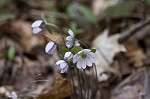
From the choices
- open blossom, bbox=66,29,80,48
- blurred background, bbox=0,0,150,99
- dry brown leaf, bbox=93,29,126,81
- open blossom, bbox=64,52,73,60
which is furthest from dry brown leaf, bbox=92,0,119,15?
open blossom, bbox=64,52,73,60

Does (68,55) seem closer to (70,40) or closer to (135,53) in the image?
(70,40)

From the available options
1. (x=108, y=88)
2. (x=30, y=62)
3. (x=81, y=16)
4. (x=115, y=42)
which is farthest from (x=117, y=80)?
(x=81, y=16)

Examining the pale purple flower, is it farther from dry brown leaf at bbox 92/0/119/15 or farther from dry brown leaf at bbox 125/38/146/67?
dry brown leaf at bbox 92/0/119/15

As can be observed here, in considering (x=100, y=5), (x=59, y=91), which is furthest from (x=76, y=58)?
(x=100, y=5)

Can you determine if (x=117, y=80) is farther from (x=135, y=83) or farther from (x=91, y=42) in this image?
(x=91, y=42)

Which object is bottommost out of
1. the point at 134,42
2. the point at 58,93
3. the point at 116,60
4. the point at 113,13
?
the point at 58,93

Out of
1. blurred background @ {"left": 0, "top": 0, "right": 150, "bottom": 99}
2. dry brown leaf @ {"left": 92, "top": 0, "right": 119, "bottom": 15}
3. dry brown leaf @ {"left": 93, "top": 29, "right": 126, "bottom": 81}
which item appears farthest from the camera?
dry brown leaf @ {"left": 92, "top": 0, "right": 119, "bottom": 15}

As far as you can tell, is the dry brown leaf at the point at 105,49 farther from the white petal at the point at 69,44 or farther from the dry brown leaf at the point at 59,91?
the white petal at the point at 69,44

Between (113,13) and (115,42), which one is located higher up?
(113,13)
